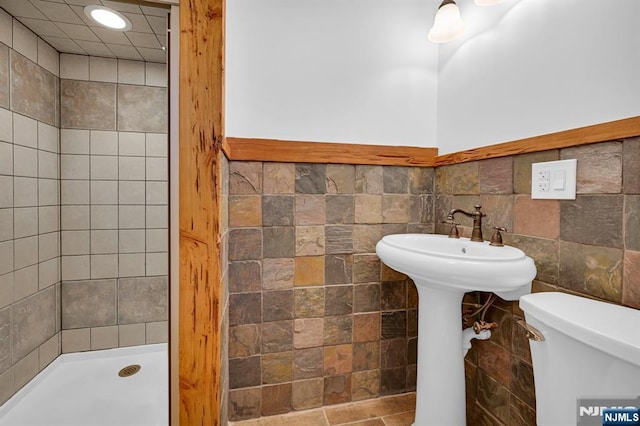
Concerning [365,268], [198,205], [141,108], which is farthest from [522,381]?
[141,108]

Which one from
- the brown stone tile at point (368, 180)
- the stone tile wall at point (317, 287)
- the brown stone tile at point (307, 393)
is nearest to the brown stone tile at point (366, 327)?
the stone tile wall at point (317, 287)

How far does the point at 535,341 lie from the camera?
0.74 meters

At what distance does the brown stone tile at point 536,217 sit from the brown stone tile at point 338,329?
0.80 m

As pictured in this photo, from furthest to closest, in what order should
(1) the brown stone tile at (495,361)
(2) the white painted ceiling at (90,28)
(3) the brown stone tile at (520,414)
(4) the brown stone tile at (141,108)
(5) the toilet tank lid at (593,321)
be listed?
(4) the brown stone tile at (141,108)
(2) the white painted ceiling at (90,28)
(1) the brown stone tile at (495,361)
(3) the brown stone tile at (520,414)
(5) the toilet tank lid at (593,321)

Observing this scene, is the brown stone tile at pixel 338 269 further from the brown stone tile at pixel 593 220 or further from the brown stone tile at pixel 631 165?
the brown stone tile at pixel 631 165

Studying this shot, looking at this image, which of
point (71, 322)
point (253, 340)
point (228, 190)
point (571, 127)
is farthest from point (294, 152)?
point (71, 322)

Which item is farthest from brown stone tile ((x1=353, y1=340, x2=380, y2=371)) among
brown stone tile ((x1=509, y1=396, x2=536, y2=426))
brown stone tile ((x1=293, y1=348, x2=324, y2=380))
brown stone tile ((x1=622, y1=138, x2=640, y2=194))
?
brown stone tile ((x1=622, y1=138, x2=640, y2=194))

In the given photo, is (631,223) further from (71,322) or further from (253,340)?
(71,322)

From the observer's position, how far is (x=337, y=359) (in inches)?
54.3

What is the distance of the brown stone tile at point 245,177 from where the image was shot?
1254mm

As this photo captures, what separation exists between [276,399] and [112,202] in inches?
69.3

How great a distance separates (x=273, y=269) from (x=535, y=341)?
37.2 inches

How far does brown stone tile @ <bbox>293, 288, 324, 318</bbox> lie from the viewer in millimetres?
1335

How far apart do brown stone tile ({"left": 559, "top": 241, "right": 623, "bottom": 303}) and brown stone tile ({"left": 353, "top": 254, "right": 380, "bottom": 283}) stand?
697 millimetres
